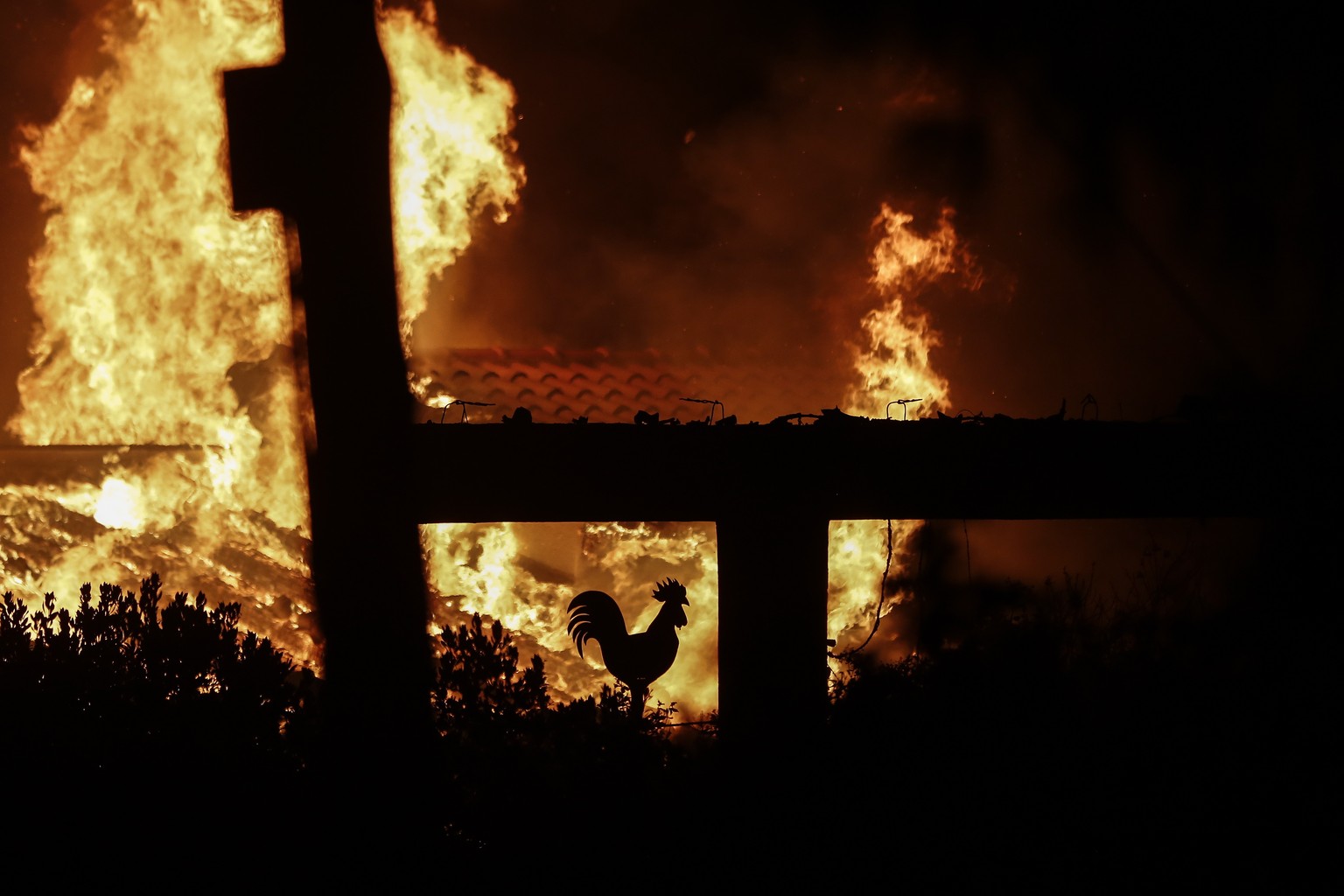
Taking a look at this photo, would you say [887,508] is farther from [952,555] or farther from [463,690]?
[952,555]

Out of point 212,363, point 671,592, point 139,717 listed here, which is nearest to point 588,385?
point 671,592

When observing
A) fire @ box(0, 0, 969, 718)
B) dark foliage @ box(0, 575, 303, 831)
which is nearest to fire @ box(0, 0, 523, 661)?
fire @ box(0, 0, 969, 718)

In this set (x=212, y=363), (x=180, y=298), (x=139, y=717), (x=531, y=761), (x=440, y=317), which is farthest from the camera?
(x=440, y=317)

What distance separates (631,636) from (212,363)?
404cm

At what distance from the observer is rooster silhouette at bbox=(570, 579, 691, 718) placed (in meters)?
4.77

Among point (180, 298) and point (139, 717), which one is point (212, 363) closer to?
point (180, 298)

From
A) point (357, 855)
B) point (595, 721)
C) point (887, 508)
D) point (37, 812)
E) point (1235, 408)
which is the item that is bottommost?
point (357, 855)

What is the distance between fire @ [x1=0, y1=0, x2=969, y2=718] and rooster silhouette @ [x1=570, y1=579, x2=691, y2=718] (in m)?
1.92

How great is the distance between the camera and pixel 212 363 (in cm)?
650

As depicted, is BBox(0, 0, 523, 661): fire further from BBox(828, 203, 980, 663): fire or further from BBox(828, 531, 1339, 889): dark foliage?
BBox(828, 531, 1339, 889): dark foliage

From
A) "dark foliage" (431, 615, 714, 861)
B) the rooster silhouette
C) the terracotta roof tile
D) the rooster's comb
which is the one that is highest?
the terracotta roof tile

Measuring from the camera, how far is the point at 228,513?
6.24m

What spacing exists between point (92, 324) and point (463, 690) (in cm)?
486

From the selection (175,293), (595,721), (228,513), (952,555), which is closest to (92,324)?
(175,293)
